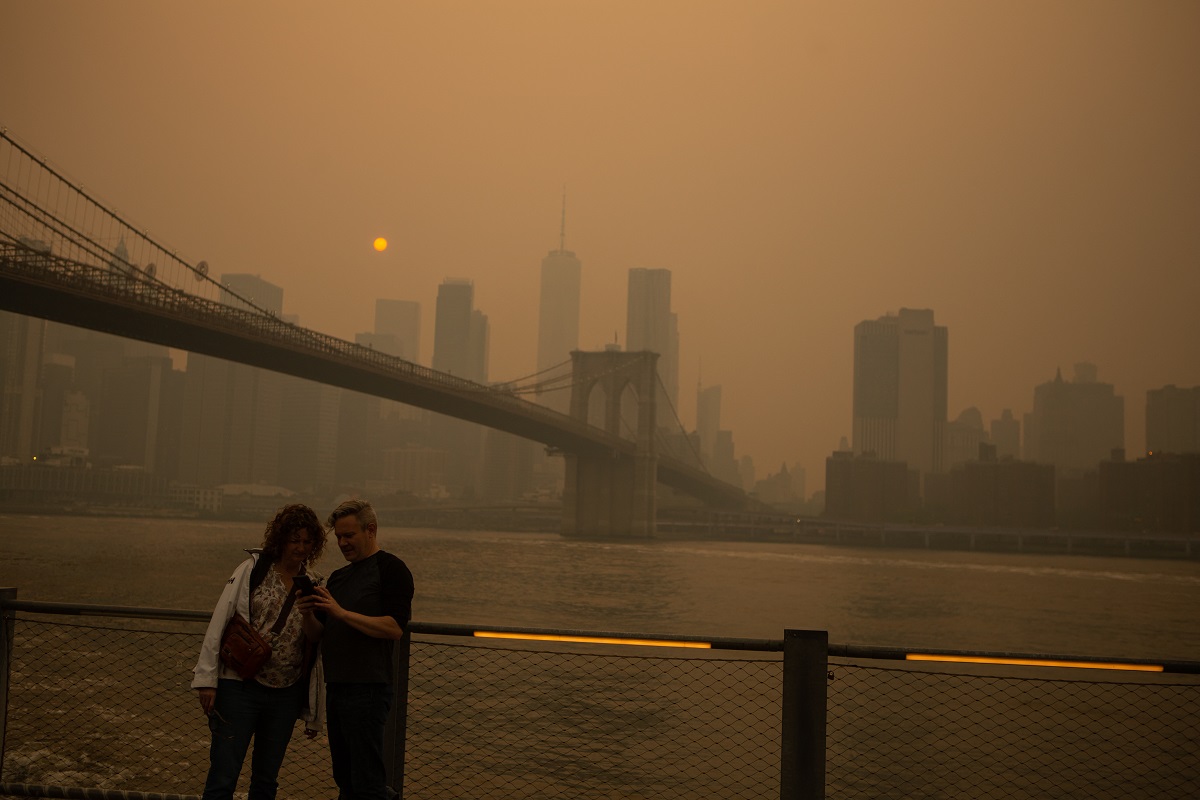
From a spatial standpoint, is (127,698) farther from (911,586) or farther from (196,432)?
(196,432)

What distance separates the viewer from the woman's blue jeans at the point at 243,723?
9.82ft

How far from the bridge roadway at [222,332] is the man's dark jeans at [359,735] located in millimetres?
25637

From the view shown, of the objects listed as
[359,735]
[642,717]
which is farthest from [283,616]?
[642,717]

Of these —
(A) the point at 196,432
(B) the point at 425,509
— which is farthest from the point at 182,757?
(A) the point at 196,432

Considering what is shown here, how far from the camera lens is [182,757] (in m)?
6.36

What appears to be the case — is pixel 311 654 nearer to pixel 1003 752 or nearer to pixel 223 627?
pixel 223 627

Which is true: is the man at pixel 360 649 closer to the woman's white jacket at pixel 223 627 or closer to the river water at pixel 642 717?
the woman's white jacket at pixel 223 627

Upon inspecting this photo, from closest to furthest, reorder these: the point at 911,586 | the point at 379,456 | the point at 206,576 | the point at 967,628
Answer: the point at 967,628, the point at 206,576, the point at 911,586, the point at 379,456

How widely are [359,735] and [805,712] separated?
1.19m

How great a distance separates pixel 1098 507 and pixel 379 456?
52.6 metres

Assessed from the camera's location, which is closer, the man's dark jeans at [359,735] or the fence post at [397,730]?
the man's dark jeans at [359,735]

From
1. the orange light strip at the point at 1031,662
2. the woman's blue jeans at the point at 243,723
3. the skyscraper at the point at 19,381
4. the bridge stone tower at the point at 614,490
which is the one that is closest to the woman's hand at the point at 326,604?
the woman's blue jeans at the point at 243,723

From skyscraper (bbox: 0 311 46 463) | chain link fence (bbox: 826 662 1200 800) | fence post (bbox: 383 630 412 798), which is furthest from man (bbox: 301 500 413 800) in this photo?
skyscraper (bbox: 0 311 46 463)

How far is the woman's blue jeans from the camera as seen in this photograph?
118 inches
